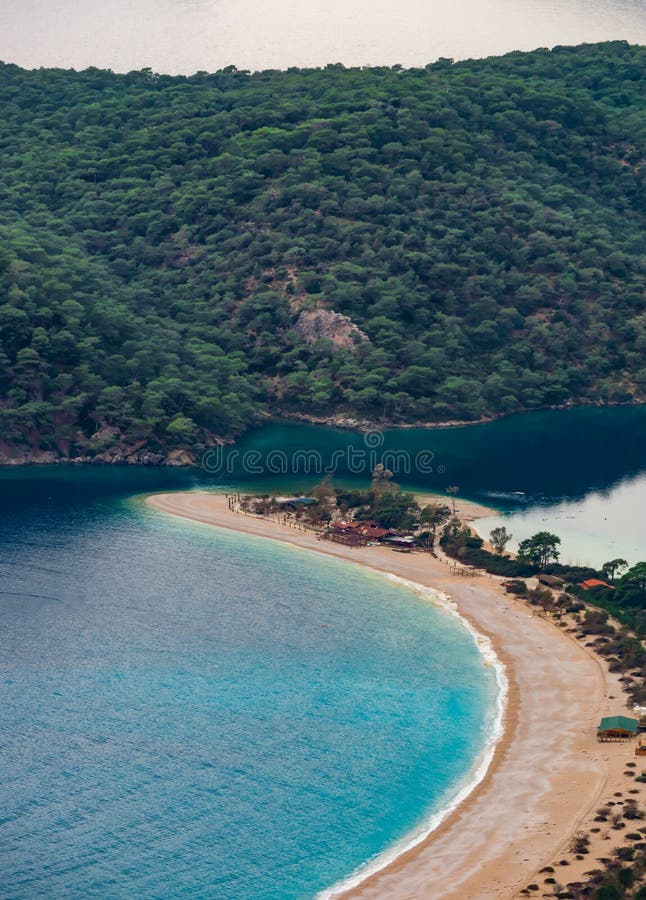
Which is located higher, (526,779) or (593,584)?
(593,584)

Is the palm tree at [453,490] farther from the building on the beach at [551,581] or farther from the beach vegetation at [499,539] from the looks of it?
the building on the beach at [551,581]

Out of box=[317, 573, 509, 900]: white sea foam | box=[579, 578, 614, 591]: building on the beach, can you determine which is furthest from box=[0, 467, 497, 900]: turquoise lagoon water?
box=[579, 578, 614, 591]: building on the beach

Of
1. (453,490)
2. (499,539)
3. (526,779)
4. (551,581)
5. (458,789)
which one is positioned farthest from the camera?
(453,490)

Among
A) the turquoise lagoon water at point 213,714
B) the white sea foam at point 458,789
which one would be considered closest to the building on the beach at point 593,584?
the white sea foam at point 458,789

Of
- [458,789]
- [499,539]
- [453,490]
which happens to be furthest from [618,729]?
[453,490]

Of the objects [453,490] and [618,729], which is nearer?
[618,729]

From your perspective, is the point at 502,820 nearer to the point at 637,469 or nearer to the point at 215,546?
the point at 215,546

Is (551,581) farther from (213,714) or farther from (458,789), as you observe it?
(458,789)
